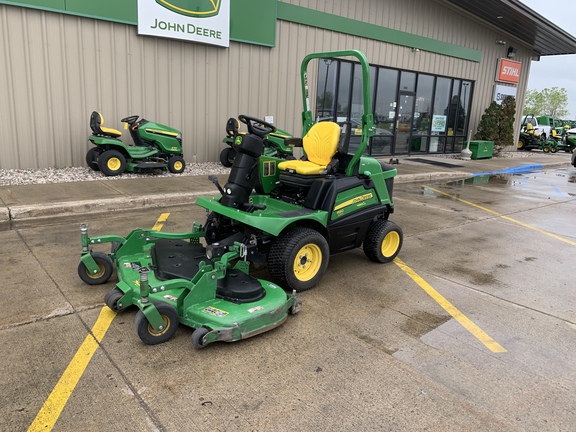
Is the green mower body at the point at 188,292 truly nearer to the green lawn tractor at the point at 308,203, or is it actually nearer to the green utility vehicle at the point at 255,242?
the green utility vehicle at the point at 255,242

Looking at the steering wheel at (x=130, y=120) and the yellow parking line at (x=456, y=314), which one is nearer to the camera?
the yellow parking line at (x=456, y=314)

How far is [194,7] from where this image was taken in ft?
36.2

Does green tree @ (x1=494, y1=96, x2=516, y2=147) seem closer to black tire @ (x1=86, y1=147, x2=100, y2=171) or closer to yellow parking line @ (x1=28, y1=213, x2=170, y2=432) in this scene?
black tire @ (x1=86, y1=147, x2=100, y2=171)

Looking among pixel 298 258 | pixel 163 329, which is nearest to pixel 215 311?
pixel 163 329

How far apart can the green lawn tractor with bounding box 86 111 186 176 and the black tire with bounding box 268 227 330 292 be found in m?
6.39

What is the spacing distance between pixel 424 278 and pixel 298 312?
5.81 ft

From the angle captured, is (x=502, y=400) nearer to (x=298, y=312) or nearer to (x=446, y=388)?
(x=446, y=388)

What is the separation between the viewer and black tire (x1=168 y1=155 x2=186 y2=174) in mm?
10461

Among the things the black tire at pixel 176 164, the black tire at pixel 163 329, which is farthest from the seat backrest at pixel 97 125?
the black tire at pixel 163 329

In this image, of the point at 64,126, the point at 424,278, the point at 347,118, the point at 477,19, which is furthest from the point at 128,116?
the point at 477,19

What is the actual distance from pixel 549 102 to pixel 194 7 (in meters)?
78.6

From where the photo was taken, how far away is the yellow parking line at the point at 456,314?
12.0 feet

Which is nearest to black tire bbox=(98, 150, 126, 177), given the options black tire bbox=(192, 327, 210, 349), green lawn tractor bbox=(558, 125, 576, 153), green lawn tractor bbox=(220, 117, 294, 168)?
green lawn tractor bbox=(220, 117, 294, 168)

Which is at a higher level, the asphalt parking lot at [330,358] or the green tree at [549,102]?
the green tree at [549,102]
